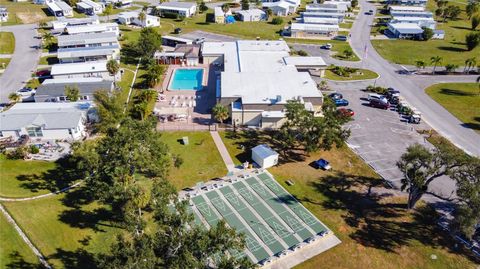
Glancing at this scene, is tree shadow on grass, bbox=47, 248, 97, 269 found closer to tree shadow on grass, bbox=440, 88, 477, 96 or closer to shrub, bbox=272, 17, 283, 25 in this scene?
tree shadow on grass, bbox=440, 88, 477, 96

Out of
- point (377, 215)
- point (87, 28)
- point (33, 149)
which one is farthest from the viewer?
point (87, 28)

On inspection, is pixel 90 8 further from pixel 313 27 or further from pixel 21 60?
pixel 313 27

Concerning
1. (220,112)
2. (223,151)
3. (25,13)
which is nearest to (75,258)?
(223,151)

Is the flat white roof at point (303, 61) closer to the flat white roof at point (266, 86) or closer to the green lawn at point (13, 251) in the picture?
the flat white roof at point (266, 86)

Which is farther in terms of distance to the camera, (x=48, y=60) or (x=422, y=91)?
(x=48, y=60)

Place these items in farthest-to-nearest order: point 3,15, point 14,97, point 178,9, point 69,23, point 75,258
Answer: point 178,9 < point 3,15 < point 69,23 < point 14,97 < point 75,258

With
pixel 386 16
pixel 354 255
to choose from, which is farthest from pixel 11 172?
pixel 386 16

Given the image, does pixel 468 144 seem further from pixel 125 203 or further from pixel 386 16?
pixel 386 16
